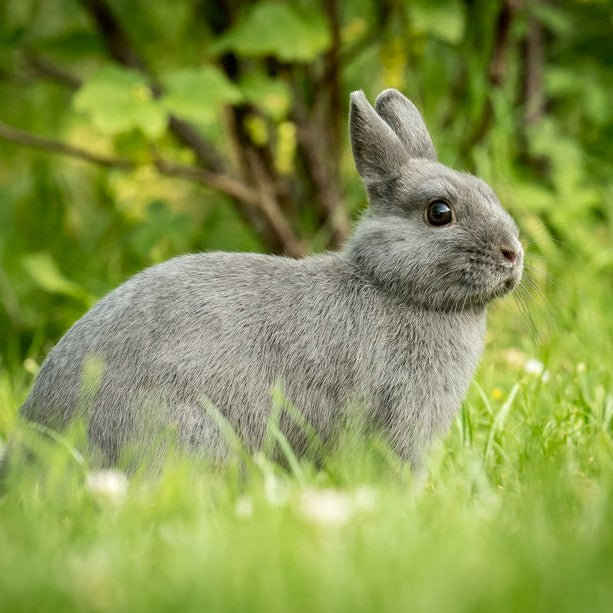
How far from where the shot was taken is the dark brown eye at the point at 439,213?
342 cm

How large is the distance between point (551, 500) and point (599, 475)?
0.53 m

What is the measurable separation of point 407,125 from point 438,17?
1.49m

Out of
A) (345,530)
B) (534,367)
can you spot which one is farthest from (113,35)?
(345,530)

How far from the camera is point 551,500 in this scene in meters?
2.52

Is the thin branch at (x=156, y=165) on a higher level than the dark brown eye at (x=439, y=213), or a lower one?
lower

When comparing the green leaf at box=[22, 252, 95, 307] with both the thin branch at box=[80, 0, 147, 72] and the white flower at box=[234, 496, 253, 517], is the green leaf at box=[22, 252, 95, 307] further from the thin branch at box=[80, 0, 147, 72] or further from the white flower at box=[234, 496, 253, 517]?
the white flower at box=[234, 496, 253, 517]

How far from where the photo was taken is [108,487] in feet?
8.61

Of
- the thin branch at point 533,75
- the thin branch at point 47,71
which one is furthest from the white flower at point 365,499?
the thin branch at point 533,75

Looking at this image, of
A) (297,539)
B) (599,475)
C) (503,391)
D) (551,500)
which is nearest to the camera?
(297,539)

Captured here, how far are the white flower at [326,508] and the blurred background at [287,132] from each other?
2.59m

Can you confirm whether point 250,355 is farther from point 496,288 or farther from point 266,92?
point 266,92

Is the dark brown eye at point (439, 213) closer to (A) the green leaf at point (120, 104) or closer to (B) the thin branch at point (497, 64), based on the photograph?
(A) the green leaf at point (120, 104)

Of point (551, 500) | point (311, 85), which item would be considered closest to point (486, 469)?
point (551, 500)

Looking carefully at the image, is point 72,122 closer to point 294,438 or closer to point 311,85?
point 311,85
